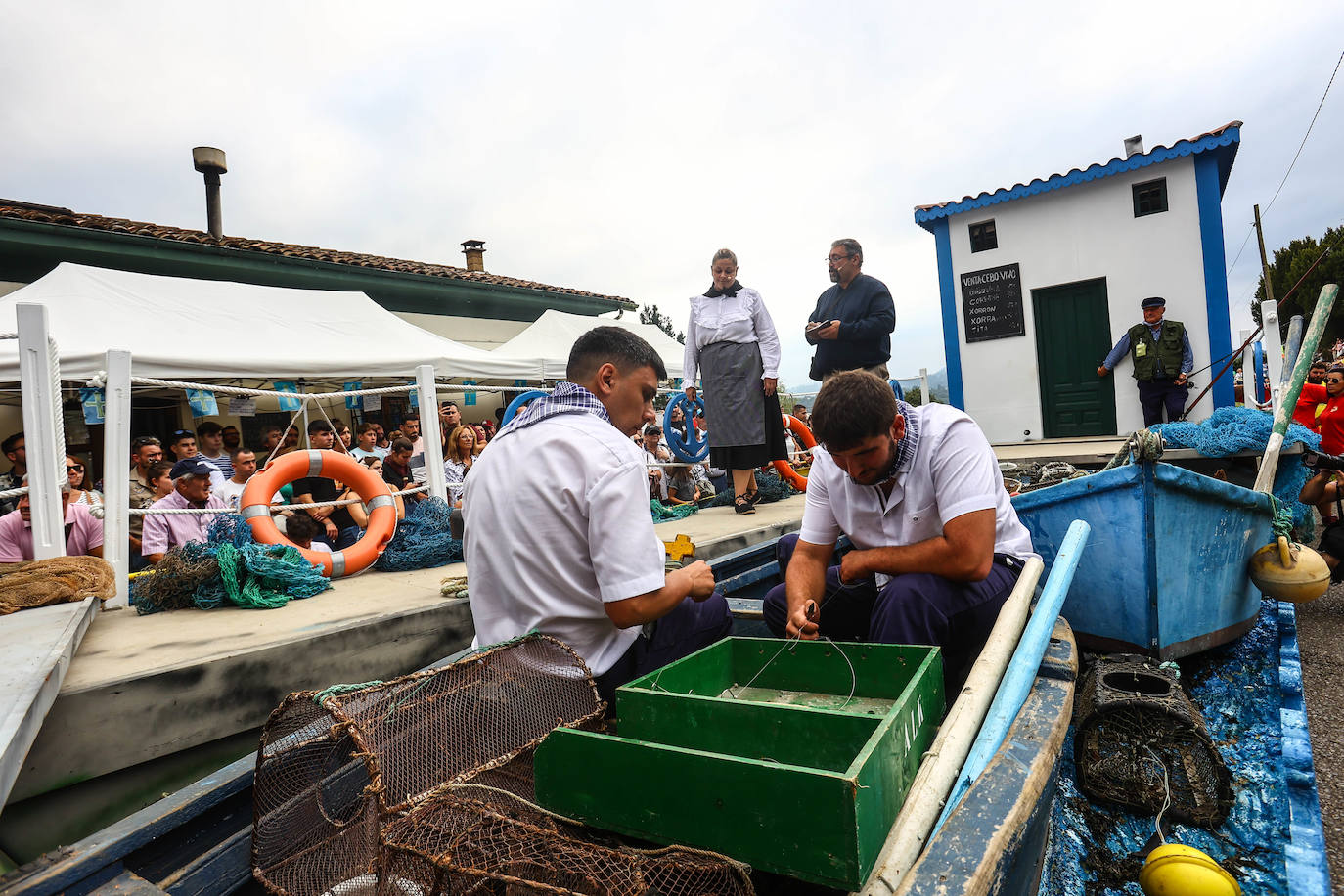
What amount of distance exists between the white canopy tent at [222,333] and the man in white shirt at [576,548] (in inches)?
241

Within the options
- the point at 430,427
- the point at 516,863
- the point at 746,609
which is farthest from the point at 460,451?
the point at 516,863

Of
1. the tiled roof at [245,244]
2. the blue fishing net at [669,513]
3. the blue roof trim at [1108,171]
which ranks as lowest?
the blue fishing net at [669,513]

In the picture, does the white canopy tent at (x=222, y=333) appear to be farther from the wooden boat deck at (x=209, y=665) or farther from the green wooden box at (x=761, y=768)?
the green wooden box at (x=761, y=768)

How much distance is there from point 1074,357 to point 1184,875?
9278 millimetres

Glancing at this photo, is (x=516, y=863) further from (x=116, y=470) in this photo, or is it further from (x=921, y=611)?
(x=116, y=470)

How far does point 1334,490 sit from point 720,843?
6492mm

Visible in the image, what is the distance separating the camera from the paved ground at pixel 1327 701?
8.76ft

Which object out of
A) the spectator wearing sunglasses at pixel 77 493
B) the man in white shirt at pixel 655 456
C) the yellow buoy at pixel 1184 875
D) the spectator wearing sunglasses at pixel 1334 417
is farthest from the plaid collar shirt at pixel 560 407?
the spectator wearing sunglasses at pixel 1334 417

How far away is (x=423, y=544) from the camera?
15.0 feet

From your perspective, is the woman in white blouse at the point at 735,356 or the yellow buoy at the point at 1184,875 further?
the woman in white blouse at the point at 735,356

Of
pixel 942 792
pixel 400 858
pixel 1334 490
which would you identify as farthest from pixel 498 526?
pixel 1334 490

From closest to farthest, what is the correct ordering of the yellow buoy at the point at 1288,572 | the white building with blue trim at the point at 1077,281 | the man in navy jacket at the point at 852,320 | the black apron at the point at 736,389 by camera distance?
1. the yellow buoy at the point at 1288,572
2. the man in navy jacket at the point at 852,320
3. the black apron at the point at 736,389
4. the white building with blue trim at the point at 1077,281

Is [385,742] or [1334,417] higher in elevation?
[1334,417]

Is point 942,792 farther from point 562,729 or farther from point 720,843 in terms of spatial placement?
point 562,729
